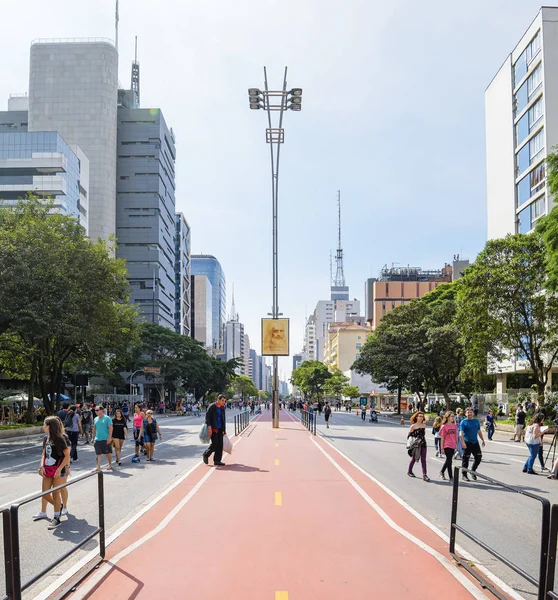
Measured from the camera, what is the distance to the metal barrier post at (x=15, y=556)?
507 cm

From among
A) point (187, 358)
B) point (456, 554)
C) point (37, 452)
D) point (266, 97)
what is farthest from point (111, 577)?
point (187, 358)

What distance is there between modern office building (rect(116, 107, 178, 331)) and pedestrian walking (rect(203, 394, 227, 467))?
303ft

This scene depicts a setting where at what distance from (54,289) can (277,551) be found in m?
23.4

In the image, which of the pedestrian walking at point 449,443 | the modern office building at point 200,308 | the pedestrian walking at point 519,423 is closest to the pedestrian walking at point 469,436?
the pedestrian walking at point 449,443

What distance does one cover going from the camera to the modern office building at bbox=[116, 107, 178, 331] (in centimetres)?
10975

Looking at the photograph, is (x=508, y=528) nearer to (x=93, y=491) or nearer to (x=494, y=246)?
(x=93, y=491)

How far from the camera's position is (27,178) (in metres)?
79.2

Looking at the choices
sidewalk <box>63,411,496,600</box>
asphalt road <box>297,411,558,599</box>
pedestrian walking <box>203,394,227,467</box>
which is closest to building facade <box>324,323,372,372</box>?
asphalt road <box>297,411,558,599</box>

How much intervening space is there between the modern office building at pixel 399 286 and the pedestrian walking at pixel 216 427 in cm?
11577

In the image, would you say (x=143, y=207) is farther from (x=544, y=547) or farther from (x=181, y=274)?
(x=544, y=547)

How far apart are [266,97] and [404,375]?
1277 inches

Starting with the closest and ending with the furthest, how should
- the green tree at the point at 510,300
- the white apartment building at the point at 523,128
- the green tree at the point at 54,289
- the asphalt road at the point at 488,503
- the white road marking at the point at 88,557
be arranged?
the asphalt road at the point at 488,503
the white road marking at the point at 88,557
the green tree at the point at 54,289
the green tree at the point at 510,300
the white apartment building at the point at 523,128

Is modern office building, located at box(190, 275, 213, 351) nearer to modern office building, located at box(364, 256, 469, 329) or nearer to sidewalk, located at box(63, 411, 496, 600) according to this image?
modern office building, located at box(364, 256, 469, 329)

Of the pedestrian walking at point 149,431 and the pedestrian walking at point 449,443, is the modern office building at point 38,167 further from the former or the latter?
the pedestrian walking at point 449,443
